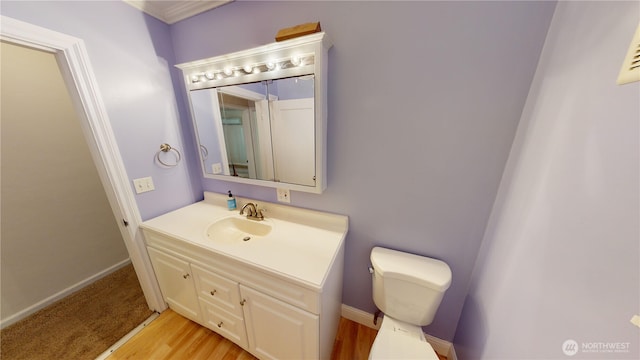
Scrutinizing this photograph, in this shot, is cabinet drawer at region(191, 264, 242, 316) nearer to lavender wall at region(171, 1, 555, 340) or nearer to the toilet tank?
lavender wall at region(171, 1, 555, 340)

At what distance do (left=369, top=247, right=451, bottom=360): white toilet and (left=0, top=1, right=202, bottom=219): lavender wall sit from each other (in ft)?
5.62

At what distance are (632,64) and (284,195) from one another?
146 cm

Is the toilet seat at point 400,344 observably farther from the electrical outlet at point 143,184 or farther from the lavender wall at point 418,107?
the electrical outlet at point 143,184

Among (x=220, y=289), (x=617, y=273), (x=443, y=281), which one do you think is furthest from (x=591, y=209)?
(x=220, y=289)

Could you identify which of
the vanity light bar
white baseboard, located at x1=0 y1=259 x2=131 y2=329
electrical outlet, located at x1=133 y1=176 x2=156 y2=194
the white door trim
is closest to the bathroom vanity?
the white door trim

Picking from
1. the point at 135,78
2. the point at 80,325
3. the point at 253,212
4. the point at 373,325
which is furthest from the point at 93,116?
the point at 373,325

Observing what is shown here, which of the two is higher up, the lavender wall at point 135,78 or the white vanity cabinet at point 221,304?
the lavender wall at point 135,78

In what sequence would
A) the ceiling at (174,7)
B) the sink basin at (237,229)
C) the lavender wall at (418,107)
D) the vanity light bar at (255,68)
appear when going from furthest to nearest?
the sink basin at (237,229) → the ceiling at (174,7) → the vanity light bar at (255,68) → the lavender wall at (418,107)

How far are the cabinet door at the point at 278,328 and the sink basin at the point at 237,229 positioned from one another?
416mm

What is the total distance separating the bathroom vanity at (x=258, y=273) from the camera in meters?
0.95

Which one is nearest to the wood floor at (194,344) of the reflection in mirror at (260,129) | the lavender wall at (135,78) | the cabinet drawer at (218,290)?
the cabinet drawer at (218,290)

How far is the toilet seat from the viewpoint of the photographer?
37.5 inches

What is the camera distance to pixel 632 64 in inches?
18.0

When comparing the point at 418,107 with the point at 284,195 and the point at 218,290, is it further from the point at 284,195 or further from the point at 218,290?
the point at 218,290
